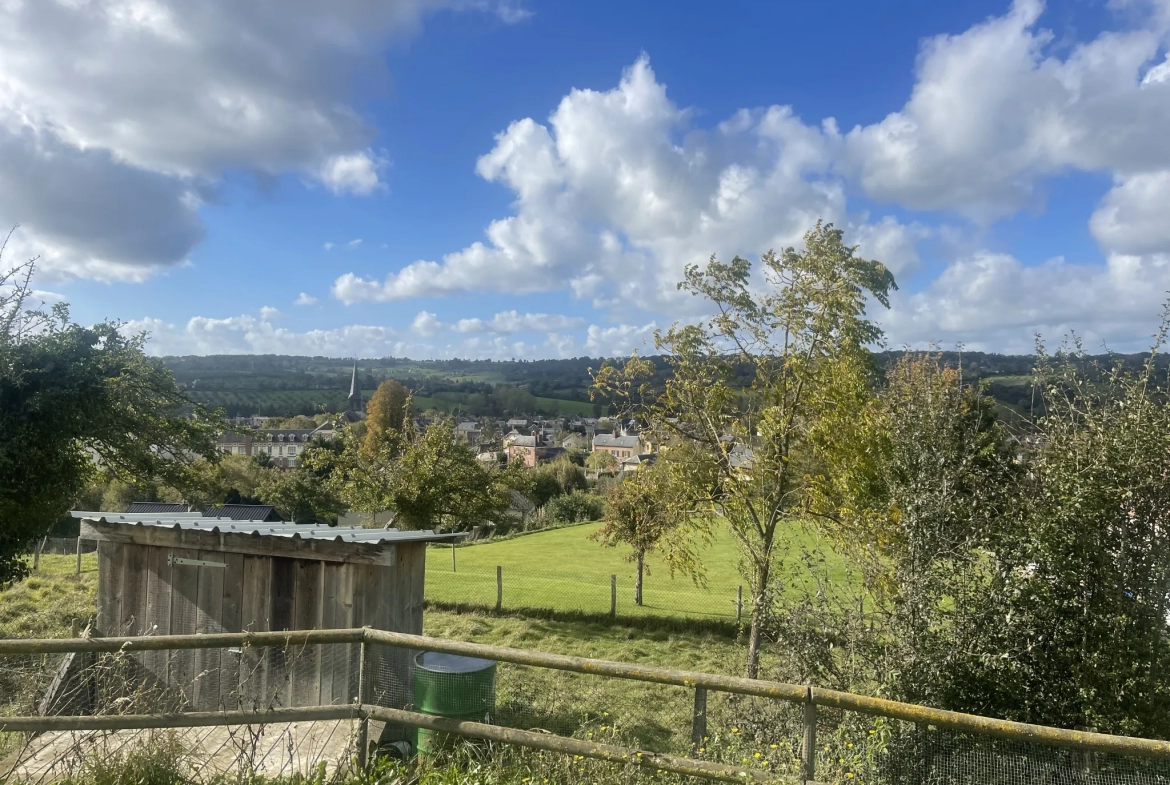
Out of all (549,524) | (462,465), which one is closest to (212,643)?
(462,465)

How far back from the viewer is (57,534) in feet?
118

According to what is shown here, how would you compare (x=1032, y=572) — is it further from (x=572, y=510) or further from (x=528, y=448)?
(x=528, y=448)

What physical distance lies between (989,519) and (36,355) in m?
11.8

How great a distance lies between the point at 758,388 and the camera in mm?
11383

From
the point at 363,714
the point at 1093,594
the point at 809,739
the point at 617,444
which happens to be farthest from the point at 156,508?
the point at 617,444

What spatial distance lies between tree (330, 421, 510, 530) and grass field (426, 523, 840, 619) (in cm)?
194

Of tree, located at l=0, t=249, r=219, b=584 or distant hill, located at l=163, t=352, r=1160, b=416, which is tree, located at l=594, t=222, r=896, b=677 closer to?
tree, located at l=0, t=249, r=219, b=584

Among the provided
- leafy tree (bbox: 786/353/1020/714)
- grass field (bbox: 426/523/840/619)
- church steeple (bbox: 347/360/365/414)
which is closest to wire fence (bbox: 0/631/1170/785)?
leafy tree (bbox: 786/353/1020/714)

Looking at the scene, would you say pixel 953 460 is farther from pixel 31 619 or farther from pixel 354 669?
pixel 31 619

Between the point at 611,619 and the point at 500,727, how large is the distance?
13.7 m

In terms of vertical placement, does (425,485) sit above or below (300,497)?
above

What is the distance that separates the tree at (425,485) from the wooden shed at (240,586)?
454 inches

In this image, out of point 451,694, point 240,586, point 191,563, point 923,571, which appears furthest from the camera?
point 191,563

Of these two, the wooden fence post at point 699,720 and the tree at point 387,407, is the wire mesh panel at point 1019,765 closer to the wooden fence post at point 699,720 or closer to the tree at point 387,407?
the wooden fence post at point 699,720
